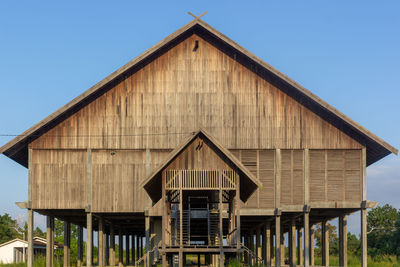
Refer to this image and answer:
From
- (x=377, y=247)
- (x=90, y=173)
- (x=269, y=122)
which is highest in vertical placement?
(x=269, y=122)

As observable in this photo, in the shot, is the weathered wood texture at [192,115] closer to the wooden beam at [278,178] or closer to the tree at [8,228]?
the wooden beam at [278,178]

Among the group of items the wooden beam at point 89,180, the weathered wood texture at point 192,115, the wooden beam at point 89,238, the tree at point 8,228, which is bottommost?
the tree at point 8,228

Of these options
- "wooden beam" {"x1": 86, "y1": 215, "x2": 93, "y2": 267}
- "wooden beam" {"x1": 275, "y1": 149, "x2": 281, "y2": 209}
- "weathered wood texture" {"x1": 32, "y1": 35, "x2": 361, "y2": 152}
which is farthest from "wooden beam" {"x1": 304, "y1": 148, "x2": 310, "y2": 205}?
"wooden beam" {"x1": 86, "y1": 215, "x2": 93, "y2": 267}

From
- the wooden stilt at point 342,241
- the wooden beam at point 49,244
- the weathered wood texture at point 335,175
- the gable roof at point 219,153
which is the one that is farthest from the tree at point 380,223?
the gable roof at point 219,153

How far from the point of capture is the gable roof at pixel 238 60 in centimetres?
4350

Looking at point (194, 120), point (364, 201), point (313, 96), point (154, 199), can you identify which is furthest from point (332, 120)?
point (154, 199)

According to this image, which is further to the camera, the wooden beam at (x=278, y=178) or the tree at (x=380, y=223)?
the tree at (x=380, y=223)

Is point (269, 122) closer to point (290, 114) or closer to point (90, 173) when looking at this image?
point (290, 114)

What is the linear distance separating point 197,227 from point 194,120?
7.28 m

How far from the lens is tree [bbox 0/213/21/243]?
387 feet

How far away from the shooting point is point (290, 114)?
147 feet

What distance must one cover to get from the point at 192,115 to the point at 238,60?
15.9 feet

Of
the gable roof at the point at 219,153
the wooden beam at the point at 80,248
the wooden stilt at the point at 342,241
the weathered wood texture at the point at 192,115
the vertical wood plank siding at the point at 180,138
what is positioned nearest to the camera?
the gable roof at the point at 219,153

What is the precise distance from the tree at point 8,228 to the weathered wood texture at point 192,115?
79180 mm
